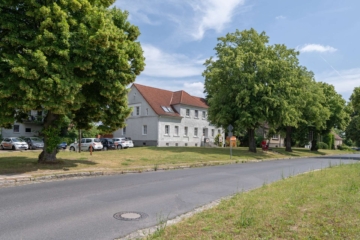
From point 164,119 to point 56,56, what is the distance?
32176 mm

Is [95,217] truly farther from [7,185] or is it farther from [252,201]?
[7,185]

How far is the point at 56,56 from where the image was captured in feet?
44.4

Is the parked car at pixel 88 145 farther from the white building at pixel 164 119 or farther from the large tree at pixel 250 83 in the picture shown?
the large tree at pixel 250 83

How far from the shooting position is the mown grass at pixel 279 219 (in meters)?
5.14

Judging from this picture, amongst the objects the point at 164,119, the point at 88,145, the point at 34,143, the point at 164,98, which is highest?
the point at 164,98

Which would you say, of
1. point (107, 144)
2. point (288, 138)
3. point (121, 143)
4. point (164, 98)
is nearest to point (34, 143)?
point (107, 144)

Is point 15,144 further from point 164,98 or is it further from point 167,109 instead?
point 164,98

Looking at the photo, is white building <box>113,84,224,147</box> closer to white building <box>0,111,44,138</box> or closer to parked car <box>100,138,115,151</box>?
parked car <box>100,138,115,151</box>

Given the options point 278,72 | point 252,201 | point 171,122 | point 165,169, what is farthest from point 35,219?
point 171,122

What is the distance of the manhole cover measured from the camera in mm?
6763

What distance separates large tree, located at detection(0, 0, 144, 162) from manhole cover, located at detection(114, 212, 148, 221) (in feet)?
24.9

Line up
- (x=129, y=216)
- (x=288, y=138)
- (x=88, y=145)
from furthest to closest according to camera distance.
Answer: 1. (x=288, y=138)
2. (x=88, y=145)
3. (x=129, y=216)

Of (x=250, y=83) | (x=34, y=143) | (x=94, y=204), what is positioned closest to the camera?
Answer: (x=94, y=204)

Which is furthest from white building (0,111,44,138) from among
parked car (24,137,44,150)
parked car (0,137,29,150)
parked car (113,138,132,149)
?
parked car (113,138,132,149)
